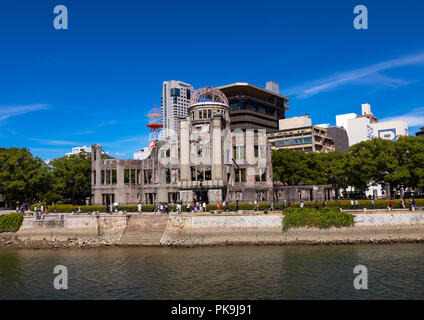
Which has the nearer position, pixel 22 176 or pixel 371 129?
pixel 22 176

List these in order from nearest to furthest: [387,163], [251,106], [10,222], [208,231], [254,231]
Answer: [254,231], [208,231], [10,222], [387,163], [251,106]

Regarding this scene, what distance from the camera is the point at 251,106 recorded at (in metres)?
150

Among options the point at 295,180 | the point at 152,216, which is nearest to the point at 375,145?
the point at 295,180

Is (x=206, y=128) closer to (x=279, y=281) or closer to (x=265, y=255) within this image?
(x=265, y=255)

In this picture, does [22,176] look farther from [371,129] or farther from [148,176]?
[371,129]

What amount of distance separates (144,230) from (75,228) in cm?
1042

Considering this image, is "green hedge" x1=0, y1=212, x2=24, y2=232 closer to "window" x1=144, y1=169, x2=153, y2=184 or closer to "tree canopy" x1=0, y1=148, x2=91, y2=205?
"tree canopy" x1=0, y1=148, x2=91, y2=205

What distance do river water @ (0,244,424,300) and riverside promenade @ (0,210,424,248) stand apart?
2.25 m

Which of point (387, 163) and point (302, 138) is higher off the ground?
point (302, 138)

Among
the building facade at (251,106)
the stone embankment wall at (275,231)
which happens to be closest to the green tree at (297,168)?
the stone embankment wall at (275,231)

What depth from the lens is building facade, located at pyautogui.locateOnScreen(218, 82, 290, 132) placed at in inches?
5655

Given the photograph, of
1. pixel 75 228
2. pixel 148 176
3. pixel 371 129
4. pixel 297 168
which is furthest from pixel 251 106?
pixel 75 228

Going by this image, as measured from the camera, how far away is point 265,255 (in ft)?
117

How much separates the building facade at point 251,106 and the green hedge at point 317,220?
96406mm
